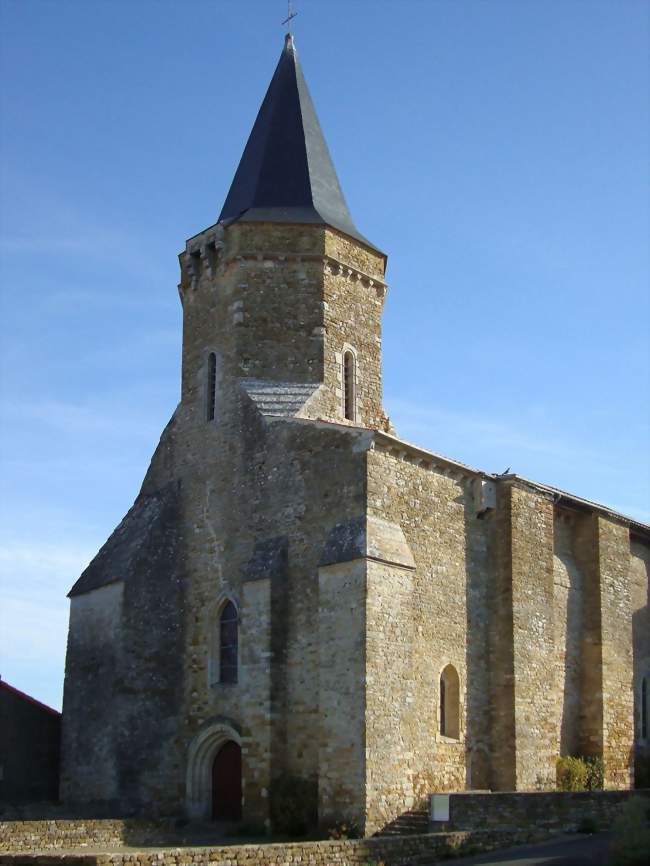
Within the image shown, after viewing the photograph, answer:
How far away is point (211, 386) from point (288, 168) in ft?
18.9

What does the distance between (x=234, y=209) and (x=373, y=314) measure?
4147 mm

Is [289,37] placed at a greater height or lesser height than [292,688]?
greater

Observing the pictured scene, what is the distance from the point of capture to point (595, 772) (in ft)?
81.1

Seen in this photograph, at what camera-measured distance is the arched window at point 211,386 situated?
2534 centimetres

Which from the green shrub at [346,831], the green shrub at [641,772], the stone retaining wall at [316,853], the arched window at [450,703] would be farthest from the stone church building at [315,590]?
the stone retaining wall at [316,853]

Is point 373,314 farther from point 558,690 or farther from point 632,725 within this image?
point 632,725

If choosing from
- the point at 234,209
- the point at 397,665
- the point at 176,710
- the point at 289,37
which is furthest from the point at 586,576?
the point at 289,37

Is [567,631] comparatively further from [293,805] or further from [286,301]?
[286,301]

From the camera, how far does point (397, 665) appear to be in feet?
68.2

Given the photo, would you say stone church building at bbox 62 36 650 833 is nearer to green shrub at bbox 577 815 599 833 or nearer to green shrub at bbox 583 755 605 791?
green shrub at bbox 583 755 605 791

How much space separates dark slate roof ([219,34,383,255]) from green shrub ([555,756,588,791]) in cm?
1242

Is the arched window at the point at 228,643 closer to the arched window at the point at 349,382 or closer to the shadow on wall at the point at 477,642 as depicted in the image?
the shadow on wall at the point at 477,642

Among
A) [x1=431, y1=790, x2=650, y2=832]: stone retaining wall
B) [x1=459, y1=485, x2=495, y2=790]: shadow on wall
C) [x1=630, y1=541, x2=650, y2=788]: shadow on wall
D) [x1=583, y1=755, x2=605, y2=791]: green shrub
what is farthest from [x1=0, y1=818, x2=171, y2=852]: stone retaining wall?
[x1=630, y1=541, x2=650, y2=788]: shadow on wall

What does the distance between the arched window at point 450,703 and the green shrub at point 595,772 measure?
3927 millimetres
